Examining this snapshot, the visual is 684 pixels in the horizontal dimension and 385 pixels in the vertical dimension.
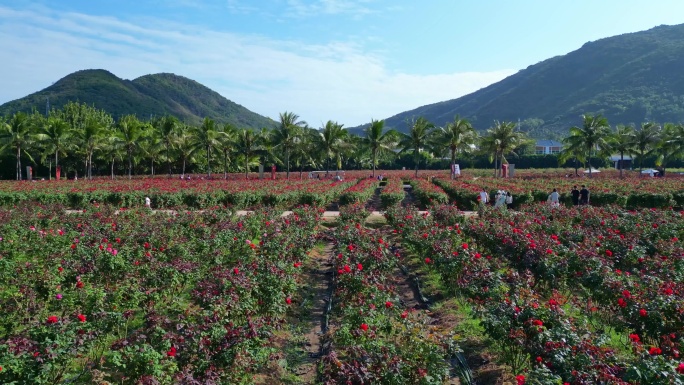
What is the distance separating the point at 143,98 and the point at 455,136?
122 metres

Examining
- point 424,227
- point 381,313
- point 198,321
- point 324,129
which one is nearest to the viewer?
point 198,321

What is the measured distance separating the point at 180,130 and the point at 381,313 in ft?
163

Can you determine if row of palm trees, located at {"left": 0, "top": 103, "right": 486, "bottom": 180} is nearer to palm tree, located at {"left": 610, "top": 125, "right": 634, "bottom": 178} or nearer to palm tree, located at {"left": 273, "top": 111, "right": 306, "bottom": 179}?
palm tree, located at {"left": 273, "top": 111, "right": 306, "bottom": 179}

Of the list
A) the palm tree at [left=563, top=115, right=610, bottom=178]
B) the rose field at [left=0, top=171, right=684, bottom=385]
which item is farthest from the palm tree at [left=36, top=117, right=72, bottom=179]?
the palm tree at [left=563, top=115, right=610, bottom=178]

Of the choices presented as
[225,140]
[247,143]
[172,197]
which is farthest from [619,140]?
[172,197]

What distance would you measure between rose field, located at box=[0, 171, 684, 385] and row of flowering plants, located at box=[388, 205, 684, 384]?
0.09ft

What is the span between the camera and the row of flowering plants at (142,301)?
4.43 metres

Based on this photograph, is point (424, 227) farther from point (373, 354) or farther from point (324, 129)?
point (324, 129)

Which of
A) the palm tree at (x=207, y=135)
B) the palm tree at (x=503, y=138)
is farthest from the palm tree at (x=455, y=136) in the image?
the palm tree at (x=207, y=135)

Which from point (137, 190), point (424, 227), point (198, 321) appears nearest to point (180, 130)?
point (137, 190)

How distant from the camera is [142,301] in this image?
23.0 ft

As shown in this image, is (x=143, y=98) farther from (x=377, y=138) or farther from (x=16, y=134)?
(x=377, y=138)

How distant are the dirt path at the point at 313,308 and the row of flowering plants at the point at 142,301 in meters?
0.50

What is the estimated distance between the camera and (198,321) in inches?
211
